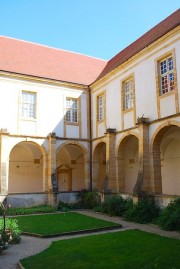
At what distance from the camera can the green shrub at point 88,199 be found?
1586cm

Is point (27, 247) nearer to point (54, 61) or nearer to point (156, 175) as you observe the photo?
point (156, 175)

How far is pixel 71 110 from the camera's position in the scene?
18.3 meters

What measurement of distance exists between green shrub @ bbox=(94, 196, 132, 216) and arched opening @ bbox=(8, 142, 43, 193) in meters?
7.68

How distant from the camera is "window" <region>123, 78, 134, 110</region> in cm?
1510

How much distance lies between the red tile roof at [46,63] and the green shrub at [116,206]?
8.26 m

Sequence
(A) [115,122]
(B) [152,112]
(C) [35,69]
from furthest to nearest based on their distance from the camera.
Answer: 1. (C) [35,69]
2. (A) [115,122]
3. (B) [152,112]

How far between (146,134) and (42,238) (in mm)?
6741

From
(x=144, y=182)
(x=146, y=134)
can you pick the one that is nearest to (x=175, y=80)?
(x=146, y=134)

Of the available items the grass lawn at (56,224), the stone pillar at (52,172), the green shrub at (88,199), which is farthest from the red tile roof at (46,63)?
the grass lawn at (56,224)

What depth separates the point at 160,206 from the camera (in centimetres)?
1196

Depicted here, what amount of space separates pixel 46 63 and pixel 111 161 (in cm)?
811

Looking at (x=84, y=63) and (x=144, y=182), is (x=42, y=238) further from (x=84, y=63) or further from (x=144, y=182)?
(x=84, y=63)

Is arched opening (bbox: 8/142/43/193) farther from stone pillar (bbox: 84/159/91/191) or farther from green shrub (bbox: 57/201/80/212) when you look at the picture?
green shrub (bbox: 57/201/80/212)

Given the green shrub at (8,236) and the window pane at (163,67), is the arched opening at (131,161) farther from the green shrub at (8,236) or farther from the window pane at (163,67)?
the green shrub at (8,236)
